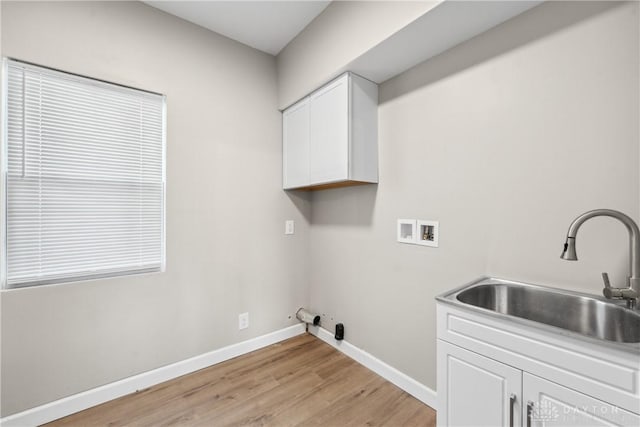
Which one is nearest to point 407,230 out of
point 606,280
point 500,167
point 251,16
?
point 500,167

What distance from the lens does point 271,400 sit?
1.79m

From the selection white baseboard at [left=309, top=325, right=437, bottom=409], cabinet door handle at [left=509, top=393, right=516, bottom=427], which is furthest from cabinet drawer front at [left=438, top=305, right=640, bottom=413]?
white baseboard at [left=309, top=325, right=437, bottom=409]

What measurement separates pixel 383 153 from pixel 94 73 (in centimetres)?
202

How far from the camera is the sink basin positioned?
109cm

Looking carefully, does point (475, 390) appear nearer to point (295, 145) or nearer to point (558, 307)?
point (558, 307)

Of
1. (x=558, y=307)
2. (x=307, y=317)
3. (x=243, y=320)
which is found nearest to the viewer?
(x=558, y=307)

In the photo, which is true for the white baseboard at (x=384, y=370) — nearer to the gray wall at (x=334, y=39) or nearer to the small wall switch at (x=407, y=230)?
the small wall switch at (x=407, y=230)

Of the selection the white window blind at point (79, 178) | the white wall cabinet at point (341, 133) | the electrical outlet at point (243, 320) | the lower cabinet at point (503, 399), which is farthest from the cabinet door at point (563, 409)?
the white window blind at point (79, 178)

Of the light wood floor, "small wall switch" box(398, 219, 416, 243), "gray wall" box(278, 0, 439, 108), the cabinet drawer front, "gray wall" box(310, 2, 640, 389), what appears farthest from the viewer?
"small wall switch" box(398, 219, 416, 243)

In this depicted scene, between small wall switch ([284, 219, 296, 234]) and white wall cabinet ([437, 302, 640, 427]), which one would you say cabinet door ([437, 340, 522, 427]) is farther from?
small wall switch ([284, 219, 296, 234])

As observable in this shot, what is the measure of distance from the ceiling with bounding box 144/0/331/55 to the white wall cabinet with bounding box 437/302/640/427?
2.21 m

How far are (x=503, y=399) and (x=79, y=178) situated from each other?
2.53m

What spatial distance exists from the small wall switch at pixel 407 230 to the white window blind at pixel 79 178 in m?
1.75

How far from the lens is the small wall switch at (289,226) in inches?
104
